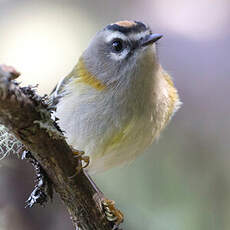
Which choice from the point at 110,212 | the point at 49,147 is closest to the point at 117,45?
the point at 110,212

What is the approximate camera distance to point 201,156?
→ 3.89 meters

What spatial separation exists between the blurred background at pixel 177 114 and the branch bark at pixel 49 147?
0.88m

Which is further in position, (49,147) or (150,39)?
(150,39)

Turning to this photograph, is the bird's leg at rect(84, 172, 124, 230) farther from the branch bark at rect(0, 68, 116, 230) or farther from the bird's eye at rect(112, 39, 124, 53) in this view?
the bird's eye at rect(112, 39, 124, 53)

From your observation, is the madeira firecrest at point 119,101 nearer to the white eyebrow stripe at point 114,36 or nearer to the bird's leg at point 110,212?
the white eyebrow stripe at point 114,36

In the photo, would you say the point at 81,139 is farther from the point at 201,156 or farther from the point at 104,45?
the point at 201,156

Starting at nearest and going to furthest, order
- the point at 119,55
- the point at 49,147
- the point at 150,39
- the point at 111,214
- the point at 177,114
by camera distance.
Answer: the point at 49,147, the point at 111,214, the point at 150,39, the point at 119,55, the point at 177,114

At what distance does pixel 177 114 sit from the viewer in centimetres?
434

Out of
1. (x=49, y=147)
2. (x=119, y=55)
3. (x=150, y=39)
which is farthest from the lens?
(x=119, y=55)

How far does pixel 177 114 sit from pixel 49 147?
274 centimetres

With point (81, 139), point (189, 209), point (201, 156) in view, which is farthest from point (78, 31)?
point (81, 139)

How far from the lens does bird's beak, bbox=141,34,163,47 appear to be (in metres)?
2.40

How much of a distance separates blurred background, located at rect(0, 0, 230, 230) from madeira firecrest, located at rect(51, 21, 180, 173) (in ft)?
2.54

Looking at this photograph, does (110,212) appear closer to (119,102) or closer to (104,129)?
(104,129)
